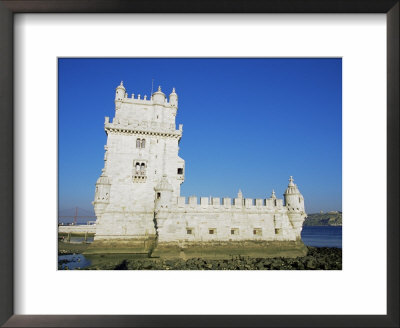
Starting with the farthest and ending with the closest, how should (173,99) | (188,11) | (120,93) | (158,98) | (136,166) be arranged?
(173,99), (158,98), (136,166), (120,93), (188,11)

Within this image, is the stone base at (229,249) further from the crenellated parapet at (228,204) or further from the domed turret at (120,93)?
the domed turret at (120,93)

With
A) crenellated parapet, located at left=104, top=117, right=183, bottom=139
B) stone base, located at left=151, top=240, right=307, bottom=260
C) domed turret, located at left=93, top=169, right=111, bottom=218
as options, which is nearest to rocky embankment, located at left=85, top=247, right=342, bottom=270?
stone base, located at left=151, top=240, right=307, bottom=260

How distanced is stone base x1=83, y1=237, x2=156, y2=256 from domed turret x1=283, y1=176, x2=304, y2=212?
4497 mm

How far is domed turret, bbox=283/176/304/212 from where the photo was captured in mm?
9062

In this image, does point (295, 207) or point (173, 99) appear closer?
point (295, 207)

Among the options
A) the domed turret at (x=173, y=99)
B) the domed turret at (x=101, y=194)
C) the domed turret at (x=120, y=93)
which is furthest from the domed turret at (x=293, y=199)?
the domed turret at (x=120, y=93)

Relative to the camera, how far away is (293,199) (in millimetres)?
9219

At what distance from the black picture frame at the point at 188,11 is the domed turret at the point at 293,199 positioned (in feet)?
15.2

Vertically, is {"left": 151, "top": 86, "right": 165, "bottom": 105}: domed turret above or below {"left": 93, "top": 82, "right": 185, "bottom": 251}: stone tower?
above

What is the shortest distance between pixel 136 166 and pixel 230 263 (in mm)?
4750

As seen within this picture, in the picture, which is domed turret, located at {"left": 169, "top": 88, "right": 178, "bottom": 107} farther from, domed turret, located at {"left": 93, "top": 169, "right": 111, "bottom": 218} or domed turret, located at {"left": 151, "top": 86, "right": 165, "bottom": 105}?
domed turret, located at {"left": 93, "top": 169, "right": 111, "bottom": 218}

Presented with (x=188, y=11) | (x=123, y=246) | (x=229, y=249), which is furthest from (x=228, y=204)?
(x=188, y=11)

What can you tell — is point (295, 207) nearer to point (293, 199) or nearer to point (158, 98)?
point (293, 199)

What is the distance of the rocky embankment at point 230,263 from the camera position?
7504 mm
